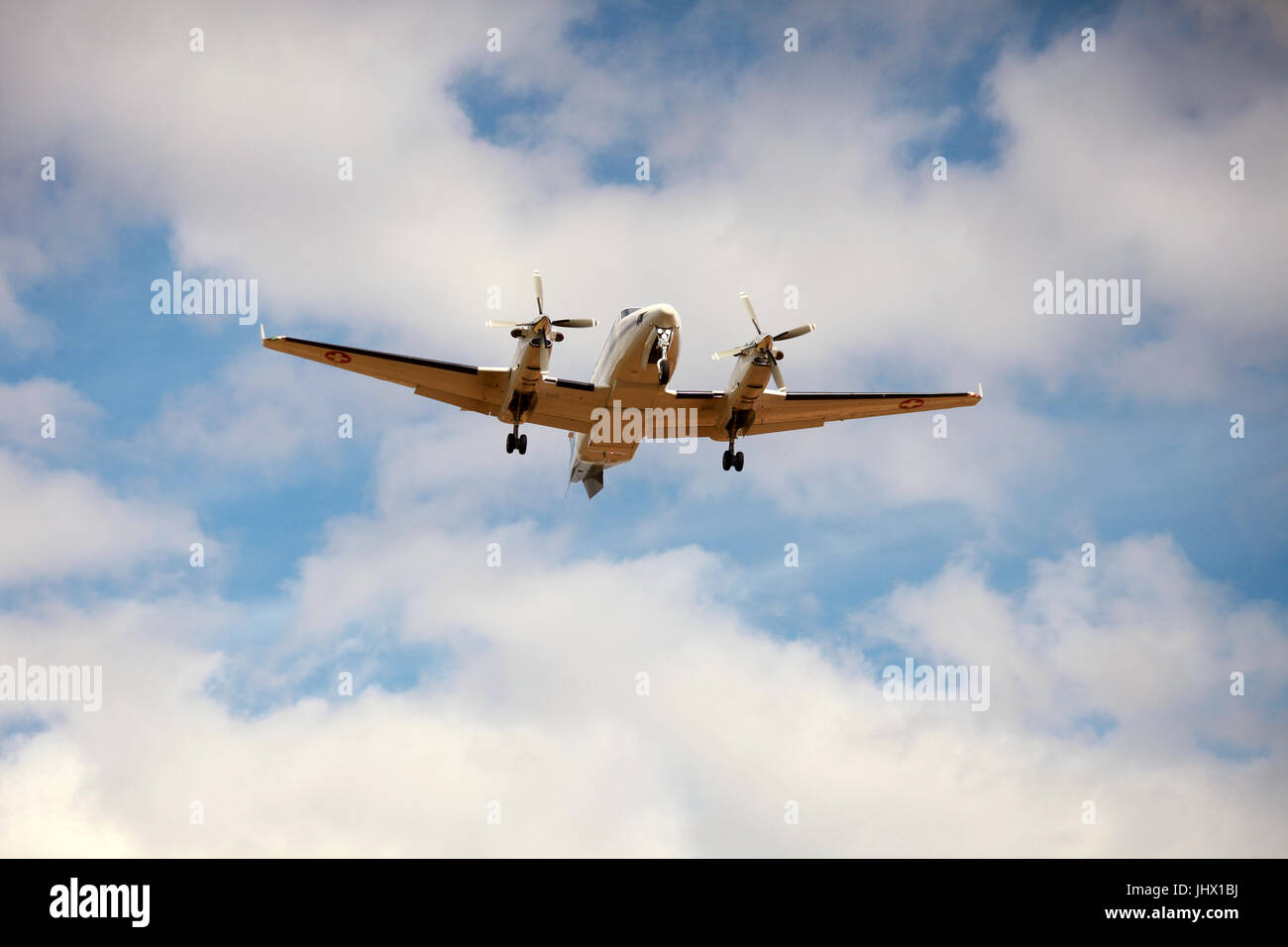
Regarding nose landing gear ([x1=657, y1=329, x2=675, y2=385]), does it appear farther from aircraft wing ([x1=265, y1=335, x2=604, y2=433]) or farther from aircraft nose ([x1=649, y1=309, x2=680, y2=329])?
aircraft wing ([x1=265, y1=335, x2=604, y2=433])

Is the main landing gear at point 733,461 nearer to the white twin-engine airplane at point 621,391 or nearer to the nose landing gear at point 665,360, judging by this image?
the white twin-engine airplane at point 621,391

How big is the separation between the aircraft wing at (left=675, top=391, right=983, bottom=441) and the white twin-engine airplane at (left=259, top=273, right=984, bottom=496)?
0.04 m

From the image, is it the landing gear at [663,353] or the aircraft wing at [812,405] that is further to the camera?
the aircraft wing at [812,405]

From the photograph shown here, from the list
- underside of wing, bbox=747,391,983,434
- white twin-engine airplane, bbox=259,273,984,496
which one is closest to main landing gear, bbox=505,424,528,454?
white twin-engine airplane, bbox=259,273,984,496

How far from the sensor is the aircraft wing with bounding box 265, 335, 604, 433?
32.4 m

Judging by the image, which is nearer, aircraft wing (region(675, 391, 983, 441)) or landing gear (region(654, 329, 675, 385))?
landing gear (region(654, 329, 675, 385))

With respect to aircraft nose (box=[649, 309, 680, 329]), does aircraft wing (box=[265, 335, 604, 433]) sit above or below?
below

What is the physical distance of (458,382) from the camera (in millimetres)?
34562

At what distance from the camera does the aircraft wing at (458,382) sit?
32.4 m

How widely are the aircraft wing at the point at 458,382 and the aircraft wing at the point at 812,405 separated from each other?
145 inches

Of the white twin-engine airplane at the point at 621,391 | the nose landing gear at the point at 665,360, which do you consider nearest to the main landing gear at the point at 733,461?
the white twin-engine airplane at the point at 621,391

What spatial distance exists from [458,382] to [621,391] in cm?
546
